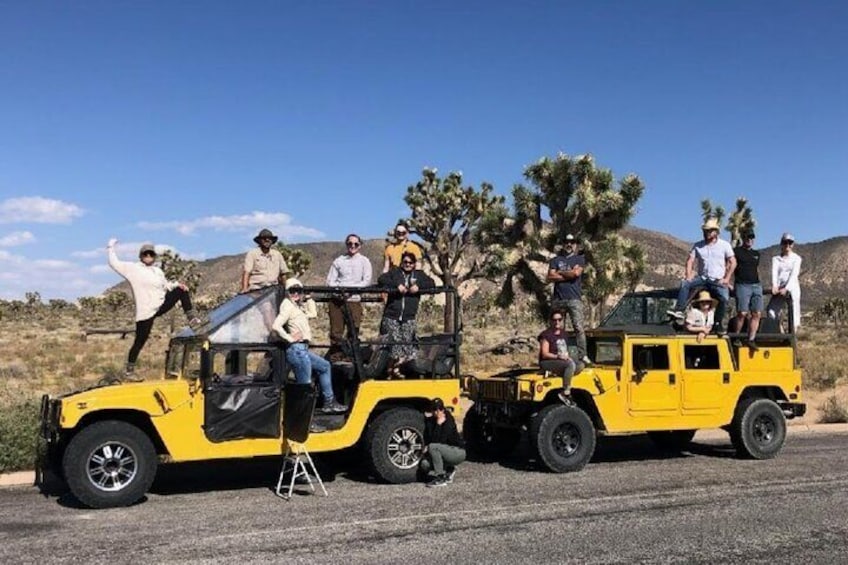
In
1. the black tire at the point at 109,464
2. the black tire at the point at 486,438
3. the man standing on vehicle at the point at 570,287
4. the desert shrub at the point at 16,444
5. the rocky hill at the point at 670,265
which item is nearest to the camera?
the black tire at the point at 109,464

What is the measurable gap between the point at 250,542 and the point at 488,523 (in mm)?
2174

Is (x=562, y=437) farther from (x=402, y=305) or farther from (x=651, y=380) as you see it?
(x=402, y=305)

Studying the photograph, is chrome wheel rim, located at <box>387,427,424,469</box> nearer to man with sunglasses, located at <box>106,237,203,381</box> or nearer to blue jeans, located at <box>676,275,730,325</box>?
man with sunglasses, located at <box>106,237,203,381</box>

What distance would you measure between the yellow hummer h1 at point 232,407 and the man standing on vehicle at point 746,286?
16.2 ft

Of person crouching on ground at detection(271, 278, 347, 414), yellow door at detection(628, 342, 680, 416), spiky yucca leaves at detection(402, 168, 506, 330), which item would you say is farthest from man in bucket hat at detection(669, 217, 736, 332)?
spiky yucca leaves at detection(402, 168, 506, 330)

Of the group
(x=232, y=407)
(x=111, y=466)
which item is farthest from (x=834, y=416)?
(x=111, y=466)

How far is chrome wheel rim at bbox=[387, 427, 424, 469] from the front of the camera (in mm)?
9539

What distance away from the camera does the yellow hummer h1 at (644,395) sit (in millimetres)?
10453

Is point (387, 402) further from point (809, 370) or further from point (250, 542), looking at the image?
point (809, 370)

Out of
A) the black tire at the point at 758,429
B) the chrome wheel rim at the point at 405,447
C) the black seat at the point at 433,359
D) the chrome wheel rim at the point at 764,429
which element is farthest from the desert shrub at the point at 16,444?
Result: the chrome wheel rim at the point at 764,429

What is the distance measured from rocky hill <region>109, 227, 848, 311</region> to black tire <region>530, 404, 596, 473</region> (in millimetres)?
90647

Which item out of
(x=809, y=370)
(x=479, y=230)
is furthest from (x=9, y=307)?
(x=809, y=370)

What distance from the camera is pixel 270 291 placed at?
9281 mm

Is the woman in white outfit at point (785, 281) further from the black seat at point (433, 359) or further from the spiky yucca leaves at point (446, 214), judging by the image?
the spiky yucca leaves at point (446, 214)
